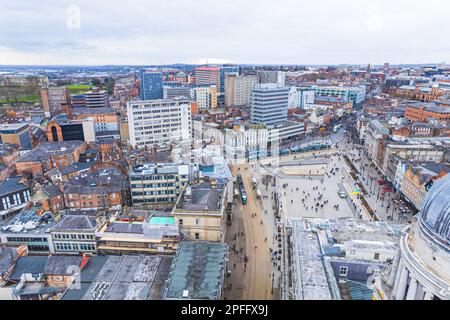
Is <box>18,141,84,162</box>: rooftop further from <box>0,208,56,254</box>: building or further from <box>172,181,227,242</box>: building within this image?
<box>172,181,227,242</box>: building

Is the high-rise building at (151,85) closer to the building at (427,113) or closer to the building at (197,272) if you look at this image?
the building at (427,113)

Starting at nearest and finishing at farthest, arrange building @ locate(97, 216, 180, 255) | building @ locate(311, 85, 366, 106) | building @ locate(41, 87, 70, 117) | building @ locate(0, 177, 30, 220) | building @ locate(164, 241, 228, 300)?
building @ locate(164, 241, 228, 300), building @ locate(97, 216, 180, 255), building @ locate(0, 177, 30, 220), building @ locate(41, 87, 70, 117), building @ locate(311, 85, 366, 106)

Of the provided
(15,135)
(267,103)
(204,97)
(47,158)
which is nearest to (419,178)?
(267,103)

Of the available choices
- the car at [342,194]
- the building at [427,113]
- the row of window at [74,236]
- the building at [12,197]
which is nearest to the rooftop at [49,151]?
the building at [12,197]

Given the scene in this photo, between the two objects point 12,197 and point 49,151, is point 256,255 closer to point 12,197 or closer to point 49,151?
point 12,197

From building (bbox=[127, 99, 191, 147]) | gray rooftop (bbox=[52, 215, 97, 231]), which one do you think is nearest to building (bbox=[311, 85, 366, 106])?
A: building (bbox=[127, 99, 191, 147])

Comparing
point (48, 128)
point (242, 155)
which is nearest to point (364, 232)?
point (242, 155)
